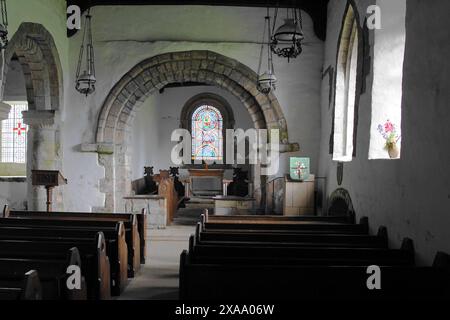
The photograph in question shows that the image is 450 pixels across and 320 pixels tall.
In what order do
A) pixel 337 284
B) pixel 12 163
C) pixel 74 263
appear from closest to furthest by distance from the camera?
pixel 337 284, pixel 74 263, pixel 12 163

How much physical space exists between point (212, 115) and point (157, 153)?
2233 mm

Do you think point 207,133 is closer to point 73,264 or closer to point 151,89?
point 151,89

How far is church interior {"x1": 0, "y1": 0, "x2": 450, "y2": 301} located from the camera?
2.96 metres

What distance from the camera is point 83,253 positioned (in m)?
3.48

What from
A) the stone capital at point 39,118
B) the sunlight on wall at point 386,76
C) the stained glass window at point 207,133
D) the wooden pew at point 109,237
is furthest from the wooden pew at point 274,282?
the stained glass window at point 207,133

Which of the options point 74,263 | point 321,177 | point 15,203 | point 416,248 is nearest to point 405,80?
point 416,248

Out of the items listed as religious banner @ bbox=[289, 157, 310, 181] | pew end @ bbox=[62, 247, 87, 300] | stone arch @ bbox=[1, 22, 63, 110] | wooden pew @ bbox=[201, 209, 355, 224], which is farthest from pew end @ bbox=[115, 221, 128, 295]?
stone arch @ bbox=[1, 22, 63, 110]

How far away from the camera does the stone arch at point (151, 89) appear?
8266 millimetres

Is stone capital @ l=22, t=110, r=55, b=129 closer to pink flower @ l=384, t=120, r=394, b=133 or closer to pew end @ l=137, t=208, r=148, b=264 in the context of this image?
pew end @ l=137, t=208, r=148, b=264

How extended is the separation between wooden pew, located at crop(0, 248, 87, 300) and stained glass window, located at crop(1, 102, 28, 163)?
924 cm

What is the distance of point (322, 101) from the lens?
8148 mm

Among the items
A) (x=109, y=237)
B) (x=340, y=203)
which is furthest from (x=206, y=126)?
(x=109, y=237)

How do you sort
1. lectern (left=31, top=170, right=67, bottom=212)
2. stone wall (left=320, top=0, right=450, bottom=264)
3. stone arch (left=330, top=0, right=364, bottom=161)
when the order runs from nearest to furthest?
stone wall (left=320, top=0, right=450, bottom=264) < lectern (left=31, top=170, right=67, bottom=212) < stone arch (left=330, top=0, right=364, bottom=161)
